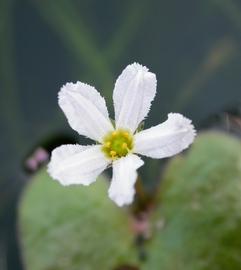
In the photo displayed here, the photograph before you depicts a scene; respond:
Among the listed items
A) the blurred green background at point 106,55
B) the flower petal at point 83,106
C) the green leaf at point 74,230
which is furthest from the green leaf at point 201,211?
the flower petal at point 83,106

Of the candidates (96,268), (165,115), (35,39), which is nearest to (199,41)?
(165,115)

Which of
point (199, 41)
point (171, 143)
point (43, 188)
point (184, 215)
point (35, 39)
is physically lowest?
point (184, 215)

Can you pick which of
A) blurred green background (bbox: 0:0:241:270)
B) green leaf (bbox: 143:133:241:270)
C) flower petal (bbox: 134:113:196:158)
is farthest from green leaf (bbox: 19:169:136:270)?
flower petal (bbox: 134:113:196:158)

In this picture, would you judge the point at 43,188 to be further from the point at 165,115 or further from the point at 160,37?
the point at 160,37

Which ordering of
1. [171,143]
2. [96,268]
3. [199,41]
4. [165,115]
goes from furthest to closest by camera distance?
[199,41], [165,115], [96,268], [171,143]

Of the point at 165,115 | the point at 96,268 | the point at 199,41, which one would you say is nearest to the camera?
the point at 96,268

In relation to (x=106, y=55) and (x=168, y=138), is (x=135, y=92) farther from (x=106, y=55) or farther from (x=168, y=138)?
(x=106, y=55)

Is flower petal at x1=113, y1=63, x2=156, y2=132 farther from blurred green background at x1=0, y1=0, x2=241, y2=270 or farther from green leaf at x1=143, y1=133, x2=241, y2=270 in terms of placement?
blurred green background at x1=0, y1=0, x2=241, y2=270
